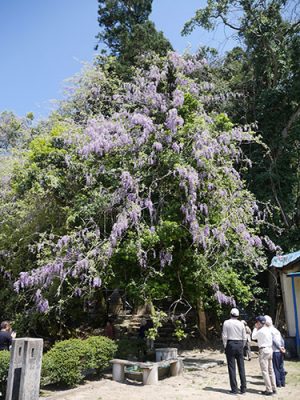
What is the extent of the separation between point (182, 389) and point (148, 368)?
2.43 ft

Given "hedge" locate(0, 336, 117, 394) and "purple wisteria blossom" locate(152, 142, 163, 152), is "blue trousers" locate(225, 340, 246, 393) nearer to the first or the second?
"hedge" locate(0, 336, 117, 394)

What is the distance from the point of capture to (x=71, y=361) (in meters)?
7.26

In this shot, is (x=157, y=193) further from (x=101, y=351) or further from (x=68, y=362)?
(x=68, y=362)

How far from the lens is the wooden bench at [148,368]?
24.9 ft

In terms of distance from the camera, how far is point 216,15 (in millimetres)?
17453

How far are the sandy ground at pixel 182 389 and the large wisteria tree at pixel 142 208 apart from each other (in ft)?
6.04

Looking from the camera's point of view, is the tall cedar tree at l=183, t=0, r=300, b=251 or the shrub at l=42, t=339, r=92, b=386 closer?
the shrub at l=42, t=339, r=92, b=386

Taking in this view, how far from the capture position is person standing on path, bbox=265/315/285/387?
689 cm

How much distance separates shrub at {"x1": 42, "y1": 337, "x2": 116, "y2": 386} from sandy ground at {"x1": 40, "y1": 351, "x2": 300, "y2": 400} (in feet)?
0.89

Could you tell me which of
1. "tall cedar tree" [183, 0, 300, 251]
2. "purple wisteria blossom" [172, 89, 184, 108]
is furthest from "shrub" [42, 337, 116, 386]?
"tall cedar tree" [183, 0, 300, 251]

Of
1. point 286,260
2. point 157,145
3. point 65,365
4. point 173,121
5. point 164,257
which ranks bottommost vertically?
point 65,365

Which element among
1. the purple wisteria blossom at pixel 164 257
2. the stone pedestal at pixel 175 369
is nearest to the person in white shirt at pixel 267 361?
the stone pedestal at pixel 175 369

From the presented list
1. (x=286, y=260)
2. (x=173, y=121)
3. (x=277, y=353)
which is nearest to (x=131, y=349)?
(x=277, y=353)

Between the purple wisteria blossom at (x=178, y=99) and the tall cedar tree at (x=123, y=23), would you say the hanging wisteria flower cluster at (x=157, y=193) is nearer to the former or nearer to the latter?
the purple wisteria blossom at (x=178, y=99)
